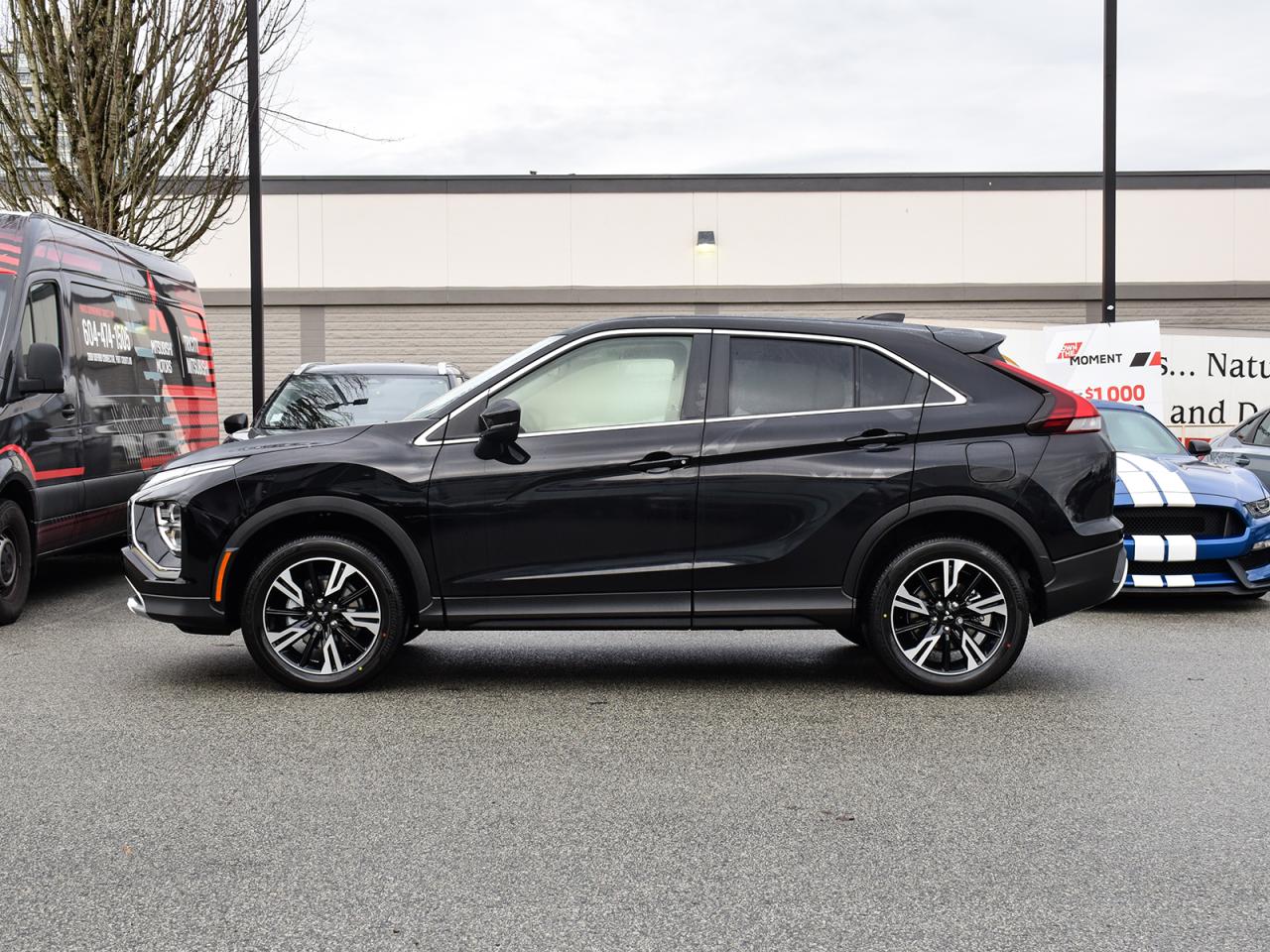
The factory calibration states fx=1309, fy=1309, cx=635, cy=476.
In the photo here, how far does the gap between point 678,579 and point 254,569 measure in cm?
196

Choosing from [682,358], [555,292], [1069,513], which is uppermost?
[555,292]

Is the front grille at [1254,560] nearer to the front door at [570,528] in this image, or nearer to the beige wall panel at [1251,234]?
the front door at [570,528]

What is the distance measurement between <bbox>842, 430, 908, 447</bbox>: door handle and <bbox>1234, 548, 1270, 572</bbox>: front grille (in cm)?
370

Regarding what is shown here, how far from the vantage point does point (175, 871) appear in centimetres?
376

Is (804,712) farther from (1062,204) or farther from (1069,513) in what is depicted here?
(1062,204)

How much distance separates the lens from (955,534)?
618 centimetres

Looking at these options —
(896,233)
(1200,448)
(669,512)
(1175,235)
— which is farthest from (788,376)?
(1175,235)

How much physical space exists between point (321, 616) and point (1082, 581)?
11.6ft

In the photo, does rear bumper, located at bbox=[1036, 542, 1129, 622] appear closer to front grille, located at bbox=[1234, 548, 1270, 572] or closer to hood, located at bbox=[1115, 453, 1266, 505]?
hood, located at bbox=[1115, 453, 1266, 505]

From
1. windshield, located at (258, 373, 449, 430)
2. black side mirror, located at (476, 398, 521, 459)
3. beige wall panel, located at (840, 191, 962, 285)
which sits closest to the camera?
black side mirror, located at (476, 398, 521, 459)

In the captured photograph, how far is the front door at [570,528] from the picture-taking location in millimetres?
5965

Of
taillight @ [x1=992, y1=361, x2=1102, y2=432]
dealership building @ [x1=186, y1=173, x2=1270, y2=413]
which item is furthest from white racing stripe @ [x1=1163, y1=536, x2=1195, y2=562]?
dealership building @ [x1=186, y1=173, x2=1270, y2=413]

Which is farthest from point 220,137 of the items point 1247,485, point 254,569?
point 1247,485

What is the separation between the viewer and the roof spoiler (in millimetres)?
6270
